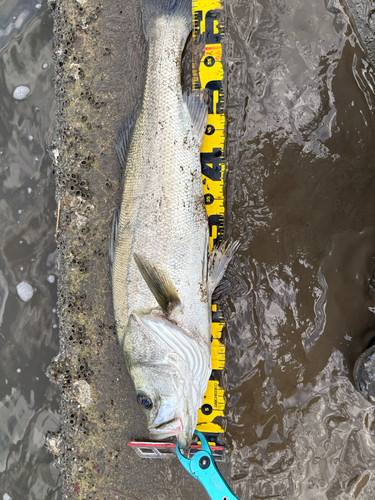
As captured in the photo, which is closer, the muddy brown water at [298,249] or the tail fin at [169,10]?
the tail fin at [169,10]

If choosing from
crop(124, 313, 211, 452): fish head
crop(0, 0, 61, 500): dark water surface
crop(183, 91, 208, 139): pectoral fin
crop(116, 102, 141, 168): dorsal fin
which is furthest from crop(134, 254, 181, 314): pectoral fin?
crop(0, 0, 61, 500): dark water surface

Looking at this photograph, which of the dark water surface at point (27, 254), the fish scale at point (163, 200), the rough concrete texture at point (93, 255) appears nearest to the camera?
the fish scale at point (163, 200)

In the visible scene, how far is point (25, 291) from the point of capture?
9.52 ft

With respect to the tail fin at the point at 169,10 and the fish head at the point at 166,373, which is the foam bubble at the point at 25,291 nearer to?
the fish head at the point at 166,373

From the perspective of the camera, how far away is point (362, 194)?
2383 mm

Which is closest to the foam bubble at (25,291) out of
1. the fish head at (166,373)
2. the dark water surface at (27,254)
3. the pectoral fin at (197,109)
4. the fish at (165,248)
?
the dark water surface at (27,254)

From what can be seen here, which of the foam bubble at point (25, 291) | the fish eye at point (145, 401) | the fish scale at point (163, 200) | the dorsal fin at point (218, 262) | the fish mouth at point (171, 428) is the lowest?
the fish mouth at point (171, 428)

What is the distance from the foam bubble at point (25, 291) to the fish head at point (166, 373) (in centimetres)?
143

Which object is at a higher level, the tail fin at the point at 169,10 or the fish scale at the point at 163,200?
the tail fin at the point at 169,10

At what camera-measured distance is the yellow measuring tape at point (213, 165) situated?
2.44 meters

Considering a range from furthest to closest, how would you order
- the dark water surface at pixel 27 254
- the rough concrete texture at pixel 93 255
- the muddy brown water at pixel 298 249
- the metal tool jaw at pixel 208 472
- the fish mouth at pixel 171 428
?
the dark water surface at pixel 27 254
the rough concrete texture at pixel 93 255
the muddy brown water at pixel 298 249
the metal tool jaw at pixel 208 472
the fish mouth at pixel 171 428

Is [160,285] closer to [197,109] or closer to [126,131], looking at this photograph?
[126,131]

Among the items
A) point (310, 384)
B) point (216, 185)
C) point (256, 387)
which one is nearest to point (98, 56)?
point (216, 185)

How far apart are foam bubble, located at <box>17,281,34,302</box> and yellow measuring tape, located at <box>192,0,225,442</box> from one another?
1.76m
